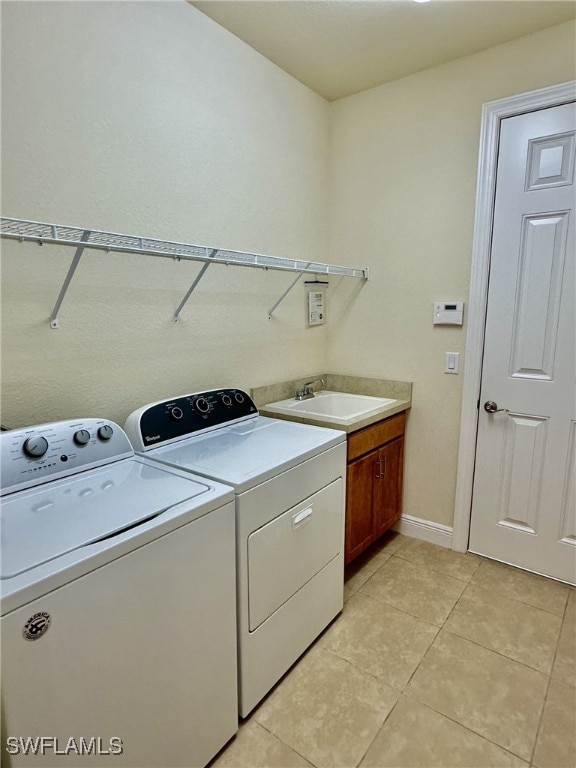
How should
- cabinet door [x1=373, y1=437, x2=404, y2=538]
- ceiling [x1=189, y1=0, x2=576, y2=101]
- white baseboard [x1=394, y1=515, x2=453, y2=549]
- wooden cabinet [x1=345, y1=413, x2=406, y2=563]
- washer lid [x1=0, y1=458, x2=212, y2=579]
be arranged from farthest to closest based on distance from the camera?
white baseboard [x1=394, y1=515, x2=453, y2=549] < cabinet door [x1=373, y1=437, x2=404, y2=538] < wooden cabinet [x1=345, y1=413, x2=406, y2=563] < ceiling [x1=189, y1=0, x2=576, y2=101] < washer lid [x1=0, y1=458, x2=212, y2=579]

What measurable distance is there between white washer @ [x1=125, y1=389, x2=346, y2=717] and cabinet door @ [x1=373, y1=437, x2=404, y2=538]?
524 mm

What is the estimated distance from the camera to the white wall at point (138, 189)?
141 cm

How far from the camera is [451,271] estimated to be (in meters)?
2.38

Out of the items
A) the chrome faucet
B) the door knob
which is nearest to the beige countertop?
the chrome faucet

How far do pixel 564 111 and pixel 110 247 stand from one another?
2109 millimetres

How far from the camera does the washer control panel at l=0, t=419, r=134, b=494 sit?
123 cm

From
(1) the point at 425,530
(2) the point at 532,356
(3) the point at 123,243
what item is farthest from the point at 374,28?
(1) the point at 425,530

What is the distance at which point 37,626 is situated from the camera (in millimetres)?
854

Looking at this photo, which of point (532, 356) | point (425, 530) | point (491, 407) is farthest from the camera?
point (425, 530)

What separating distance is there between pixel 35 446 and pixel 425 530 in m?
2.24

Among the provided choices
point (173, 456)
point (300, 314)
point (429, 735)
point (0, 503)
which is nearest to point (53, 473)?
point (0, 503)

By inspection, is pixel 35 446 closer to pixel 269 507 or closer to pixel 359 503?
pixel 269 507

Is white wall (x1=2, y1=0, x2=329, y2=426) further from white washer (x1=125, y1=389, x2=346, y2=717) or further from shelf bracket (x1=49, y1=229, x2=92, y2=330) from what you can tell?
white washer (x1=125, y1=389, x2=346, y2=717)

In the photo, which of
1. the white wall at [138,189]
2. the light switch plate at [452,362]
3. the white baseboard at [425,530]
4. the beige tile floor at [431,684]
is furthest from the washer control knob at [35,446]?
the white baseboard at [425,530]
